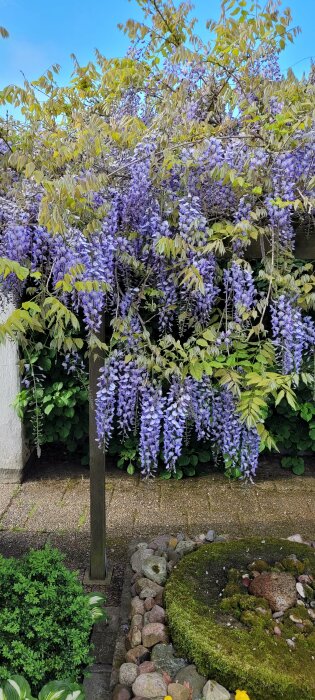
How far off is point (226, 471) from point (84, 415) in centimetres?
104

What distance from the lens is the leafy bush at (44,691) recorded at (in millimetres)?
1835

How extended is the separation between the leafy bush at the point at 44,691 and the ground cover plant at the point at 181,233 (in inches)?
37.7

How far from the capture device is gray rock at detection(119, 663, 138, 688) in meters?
2.01

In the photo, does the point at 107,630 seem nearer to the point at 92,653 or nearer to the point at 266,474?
the point at 92,653

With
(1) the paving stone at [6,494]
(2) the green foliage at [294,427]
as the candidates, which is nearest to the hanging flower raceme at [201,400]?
(2) the green foliage at [294,427]

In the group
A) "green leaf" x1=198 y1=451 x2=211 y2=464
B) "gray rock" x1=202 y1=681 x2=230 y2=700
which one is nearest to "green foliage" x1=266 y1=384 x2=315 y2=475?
"green leaf" x1=198 y1=451 x2=211 y2=464

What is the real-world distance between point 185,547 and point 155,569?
0.23 meters

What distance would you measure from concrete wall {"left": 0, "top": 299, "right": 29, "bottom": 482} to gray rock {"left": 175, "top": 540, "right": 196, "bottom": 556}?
1.74 meters

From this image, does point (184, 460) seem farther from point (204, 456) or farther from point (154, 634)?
point (154, 634)

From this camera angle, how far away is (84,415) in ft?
13.8

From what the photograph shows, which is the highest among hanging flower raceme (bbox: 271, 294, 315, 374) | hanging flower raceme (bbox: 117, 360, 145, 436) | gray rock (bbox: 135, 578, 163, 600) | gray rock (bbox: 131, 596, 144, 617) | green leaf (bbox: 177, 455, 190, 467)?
hanging flower raceme (bbox: 271, 294, 315, 374)

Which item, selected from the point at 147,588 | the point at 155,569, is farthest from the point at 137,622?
the point at 155,569

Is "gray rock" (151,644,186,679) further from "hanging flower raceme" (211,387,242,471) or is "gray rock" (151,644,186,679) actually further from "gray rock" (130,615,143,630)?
"hanging flower raceme" (211,387,242,471)

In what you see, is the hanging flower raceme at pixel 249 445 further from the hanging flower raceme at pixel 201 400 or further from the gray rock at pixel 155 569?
the gray rock at pixel 155 569
